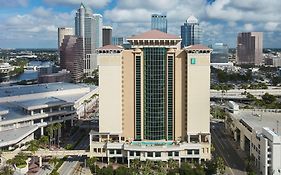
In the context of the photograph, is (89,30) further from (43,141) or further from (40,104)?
(43,141)

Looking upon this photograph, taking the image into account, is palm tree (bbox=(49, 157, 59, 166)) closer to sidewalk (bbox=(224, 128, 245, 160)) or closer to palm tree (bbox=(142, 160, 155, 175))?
palm tree (bbox=(142, 160, 155, 175))

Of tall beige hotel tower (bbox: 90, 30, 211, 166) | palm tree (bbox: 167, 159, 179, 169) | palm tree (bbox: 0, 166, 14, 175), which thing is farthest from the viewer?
tall beige hotel tower (bbox: 90, 30, 211, 166)

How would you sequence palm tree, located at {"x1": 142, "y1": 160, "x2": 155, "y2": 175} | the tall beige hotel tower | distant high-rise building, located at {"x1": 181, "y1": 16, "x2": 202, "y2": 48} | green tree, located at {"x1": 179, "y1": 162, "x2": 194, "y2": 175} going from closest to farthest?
green tree, located at {"x1": 179, "y1": 162, "x2": 194, "y2": 175} → palm tree, located at {"x1": 142, "y1": 160, "x2": 155, "y2": 175} → the tall beige hotel tower → distant high-rise building, located at {"x1": 181, "y1": 16, "x2": 202, "y2": 48}

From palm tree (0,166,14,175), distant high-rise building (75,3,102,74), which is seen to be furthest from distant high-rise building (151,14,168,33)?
distant high-rise building (75,3,102,74)

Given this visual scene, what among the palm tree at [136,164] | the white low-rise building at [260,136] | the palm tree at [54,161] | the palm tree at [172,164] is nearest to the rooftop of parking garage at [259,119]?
the white low-rise building at [260,136]

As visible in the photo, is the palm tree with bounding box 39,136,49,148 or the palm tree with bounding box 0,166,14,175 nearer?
the palm tree with bounding box 0,166,14,175

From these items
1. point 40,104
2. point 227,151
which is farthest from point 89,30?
point 227,151

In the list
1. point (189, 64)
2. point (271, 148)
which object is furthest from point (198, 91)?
point (271, 148)

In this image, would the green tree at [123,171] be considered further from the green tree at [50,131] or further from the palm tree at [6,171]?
the green tree at [50,131]
